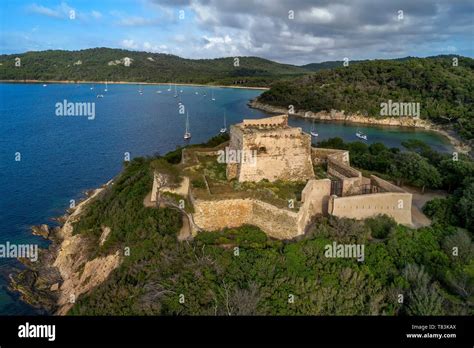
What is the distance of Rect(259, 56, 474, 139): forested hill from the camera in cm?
6694

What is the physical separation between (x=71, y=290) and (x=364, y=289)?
48.0 feet

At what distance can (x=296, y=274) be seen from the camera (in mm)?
14727

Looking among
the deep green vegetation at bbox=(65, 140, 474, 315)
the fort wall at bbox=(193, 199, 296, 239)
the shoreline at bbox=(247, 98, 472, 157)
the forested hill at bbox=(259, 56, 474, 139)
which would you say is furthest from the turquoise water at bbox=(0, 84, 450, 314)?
the fort wall at bbox=(193, 199, 296, 239)

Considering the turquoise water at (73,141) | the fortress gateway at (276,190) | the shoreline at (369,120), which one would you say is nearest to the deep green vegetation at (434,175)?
the fortress gateway at (276,190)

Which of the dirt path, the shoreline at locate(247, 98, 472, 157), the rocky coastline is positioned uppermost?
the shoreline at locate(247, 98, 472, 157)

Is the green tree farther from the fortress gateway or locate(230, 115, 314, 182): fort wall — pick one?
locate(230, 115, 314, 182): fort wall

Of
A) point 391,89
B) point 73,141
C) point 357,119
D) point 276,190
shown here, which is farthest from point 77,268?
point 391,89

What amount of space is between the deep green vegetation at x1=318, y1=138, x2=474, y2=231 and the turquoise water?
20.9 meters

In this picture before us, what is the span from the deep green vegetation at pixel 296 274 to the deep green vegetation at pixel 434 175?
102 centimetres

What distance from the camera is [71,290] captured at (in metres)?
20.5

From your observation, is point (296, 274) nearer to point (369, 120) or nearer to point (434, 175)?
point (434, 175)
